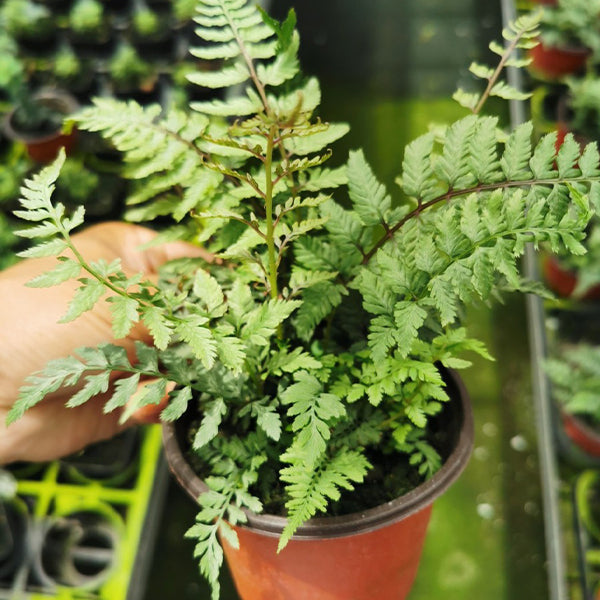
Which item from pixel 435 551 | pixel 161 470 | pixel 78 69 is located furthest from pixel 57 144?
pixel 435 551

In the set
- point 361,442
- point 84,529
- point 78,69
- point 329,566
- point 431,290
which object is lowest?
Answer: point 84,529

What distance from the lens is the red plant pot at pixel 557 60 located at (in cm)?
258

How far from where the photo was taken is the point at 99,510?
5.44 feet

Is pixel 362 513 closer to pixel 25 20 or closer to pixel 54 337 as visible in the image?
pixel 54 337

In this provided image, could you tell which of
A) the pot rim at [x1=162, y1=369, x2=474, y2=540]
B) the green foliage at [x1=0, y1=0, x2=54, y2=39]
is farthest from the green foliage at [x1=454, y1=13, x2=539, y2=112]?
the green foliage at [x1=0, y1=0, x2=54, y2=39]

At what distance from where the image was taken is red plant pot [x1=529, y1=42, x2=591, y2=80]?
2.58 m

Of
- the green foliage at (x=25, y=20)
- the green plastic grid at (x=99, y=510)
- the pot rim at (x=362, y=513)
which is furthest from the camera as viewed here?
the green foliage at (x=25, y=20)

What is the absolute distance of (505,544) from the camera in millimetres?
1587

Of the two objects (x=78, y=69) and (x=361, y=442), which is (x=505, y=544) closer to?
(x=361, y=442)

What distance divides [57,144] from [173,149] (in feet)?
4.83

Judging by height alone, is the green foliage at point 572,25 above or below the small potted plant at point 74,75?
above

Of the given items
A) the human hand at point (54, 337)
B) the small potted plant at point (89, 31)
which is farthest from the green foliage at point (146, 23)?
the human hand at point (54, 337)

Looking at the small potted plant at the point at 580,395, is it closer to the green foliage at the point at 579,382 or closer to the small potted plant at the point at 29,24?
the green foliage at the point at 579,382

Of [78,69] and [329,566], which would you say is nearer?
[329,566]
